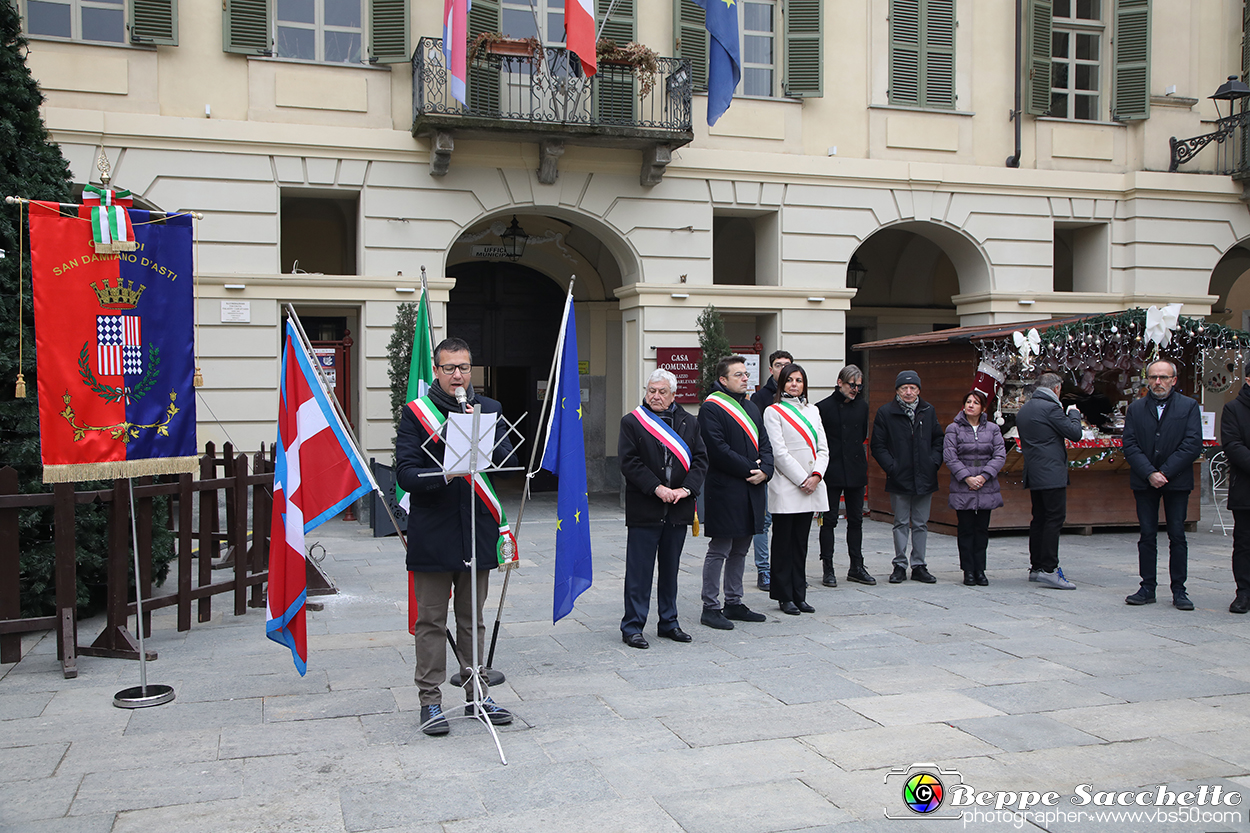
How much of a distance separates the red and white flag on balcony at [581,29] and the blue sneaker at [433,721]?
996 cm

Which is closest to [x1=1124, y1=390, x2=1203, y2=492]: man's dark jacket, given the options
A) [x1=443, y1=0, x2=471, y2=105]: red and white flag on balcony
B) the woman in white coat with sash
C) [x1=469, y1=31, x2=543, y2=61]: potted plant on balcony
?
the woman in white coat with sash

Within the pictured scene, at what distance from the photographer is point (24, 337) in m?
6.95

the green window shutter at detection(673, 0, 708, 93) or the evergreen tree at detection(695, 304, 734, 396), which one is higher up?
the green window shutter at detection(673, 0, 708, 93)

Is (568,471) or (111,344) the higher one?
(111,344)

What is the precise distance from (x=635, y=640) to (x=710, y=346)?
8.51 m

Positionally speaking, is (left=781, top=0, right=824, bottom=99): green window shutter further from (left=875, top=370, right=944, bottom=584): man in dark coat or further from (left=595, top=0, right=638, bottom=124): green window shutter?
(left=875, top=370, right=944, bottom=584): man in dark coat

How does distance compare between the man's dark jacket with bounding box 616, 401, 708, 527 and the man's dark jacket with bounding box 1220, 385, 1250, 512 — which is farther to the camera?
the man's dark jacket with bounding box 1220, 385, 1250, 512

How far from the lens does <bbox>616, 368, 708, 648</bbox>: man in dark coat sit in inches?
271

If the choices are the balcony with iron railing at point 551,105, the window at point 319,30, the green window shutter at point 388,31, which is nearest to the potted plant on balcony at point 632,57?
the balcony with iron railing at point 551,105

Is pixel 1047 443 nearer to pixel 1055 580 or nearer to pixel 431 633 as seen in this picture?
pixel 1055 580

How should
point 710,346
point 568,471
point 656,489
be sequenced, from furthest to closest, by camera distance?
point 710,346 < point 656,489 < point 568,471

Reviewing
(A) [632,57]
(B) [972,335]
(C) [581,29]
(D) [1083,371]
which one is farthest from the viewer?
(A) [632,57]

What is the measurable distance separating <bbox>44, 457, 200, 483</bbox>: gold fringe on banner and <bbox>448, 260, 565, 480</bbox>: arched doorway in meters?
11.1

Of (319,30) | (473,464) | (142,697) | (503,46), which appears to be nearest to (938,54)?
(503,46)
